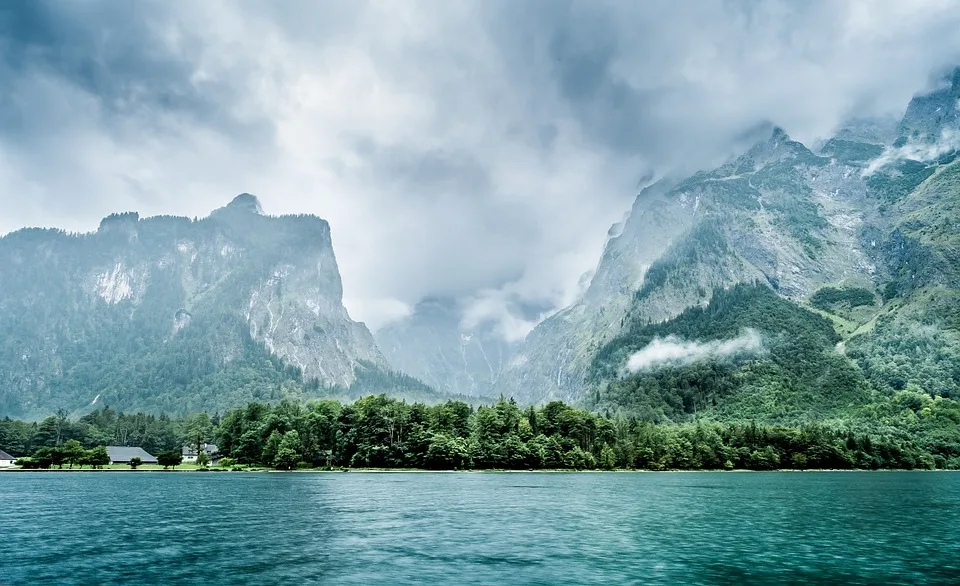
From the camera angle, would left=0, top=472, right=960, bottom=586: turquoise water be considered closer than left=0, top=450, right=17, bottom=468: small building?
Yes

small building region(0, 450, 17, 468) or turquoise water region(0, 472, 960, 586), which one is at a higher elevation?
small building region(0, 450, 17, 468)

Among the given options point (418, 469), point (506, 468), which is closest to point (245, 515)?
point (418, 469)

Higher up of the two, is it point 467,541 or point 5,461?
point 5,461

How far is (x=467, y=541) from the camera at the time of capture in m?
42.6

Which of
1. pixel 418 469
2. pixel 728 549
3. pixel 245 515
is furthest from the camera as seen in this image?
pixel 418 469

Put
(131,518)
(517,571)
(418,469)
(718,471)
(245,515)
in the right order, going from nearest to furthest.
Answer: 1. (517,571)
2. (131,518)
3. (245,515)
4. (418,469)
5. (718,471)

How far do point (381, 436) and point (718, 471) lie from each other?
115 m

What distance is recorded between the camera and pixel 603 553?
38094 mm

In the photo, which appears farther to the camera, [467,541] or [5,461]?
[5,461]

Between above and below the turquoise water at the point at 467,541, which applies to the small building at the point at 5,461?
above

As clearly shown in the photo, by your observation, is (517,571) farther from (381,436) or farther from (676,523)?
(381,436)

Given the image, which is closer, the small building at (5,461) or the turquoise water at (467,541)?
the turquoise water at (467,541)

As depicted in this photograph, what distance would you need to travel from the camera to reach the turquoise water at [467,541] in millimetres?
30906

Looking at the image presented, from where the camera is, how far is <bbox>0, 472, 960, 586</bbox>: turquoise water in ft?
101
